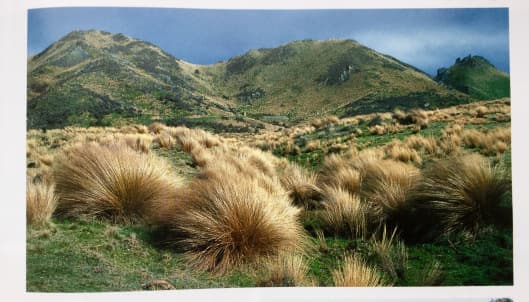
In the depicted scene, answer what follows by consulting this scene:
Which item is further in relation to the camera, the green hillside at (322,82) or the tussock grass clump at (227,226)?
the green hillside at (322,82)

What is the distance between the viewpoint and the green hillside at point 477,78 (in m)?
3.10

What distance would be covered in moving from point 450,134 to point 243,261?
1858 mm

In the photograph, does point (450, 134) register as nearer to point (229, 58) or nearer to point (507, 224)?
point (507, 224)

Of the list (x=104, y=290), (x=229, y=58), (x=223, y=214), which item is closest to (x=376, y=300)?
(x=223, y=214)

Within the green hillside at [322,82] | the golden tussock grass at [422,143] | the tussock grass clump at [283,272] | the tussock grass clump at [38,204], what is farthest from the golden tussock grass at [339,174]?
the tussock grass clump at [38,204]

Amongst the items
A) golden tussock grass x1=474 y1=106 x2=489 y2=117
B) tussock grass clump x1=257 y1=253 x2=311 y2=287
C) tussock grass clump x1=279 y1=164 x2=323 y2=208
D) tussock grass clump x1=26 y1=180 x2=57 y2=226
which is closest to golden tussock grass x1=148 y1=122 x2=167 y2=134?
tussock grass clump x1=26 y1=180 x2=57 y2=226

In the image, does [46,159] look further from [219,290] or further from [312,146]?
[312,146]

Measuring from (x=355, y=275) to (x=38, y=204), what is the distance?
6.93 feet

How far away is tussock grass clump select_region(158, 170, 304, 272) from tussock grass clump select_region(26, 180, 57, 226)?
756 mm

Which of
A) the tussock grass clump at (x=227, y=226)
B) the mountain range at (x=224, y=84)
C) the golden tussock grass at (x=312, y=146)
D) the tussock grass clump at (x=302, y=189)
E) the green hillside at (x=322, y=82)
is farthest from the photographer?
the golden tussock grass at (x=312, y=146)

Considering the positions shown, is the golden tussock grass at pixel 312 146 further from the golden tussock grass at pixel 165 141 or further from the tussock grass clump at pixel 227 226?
the golden tussock grass at pixel 165 141

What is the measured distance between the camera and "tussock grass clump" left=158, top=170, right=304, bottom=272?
263 cm

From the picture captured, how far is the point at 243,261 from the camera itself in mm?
2660

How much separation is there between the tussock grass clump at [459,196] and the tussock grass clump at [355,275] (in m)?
0.44
